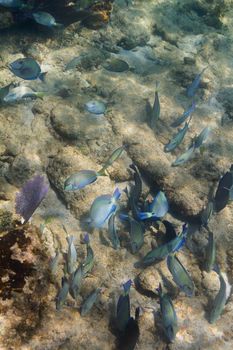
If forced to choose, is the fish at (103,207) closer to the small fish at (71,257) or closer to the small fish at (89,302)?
the small fish at (71,257)

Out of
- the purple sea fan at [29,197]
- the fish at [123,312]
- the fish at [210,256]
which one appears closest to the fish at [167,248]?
the fish at [210,256]

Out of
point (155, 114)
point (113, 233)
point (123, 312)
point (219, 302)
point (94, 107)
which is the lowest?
point (219, 302)

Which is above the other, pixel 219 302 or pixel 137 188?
pixel 137 188

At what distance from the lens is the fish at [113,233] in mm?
4641

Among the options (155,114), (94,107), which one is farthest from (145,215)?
(155,114)

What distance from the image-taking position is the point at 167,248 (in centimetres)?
448

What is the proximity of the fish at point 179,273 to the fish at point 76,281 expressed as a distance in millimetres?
1104

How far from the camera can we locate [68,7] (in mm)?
7766

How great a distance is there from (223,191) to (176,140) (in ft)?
3.73

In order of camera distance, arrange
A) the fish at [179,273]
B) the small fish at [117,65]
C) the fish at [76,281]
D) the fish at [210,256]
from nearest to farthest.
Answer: the fish at [76,281]
the fish at [179,273]
the fish at [210,256]
the small fish at [117,65]

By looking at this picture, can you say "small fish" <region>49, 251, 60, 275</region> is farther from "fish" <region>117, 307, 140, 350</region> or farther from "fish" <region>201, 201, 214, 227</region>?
"fish" <region>201, 201, 214, 227</region>

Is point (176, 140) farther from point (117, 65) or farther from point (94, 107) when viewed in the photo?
point (117, 65)

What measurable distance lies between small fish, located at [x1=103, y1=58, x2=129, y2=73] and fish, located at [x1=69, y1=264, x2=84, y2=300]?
4347mm

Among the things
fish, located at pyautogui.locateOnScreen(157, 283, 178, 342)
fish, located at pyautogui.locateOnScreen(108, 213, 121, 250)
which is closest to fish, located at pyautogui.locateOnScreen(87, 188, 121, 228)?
fish, located at pyautogui.locateOnScreen(108, 213, 121, 250)
